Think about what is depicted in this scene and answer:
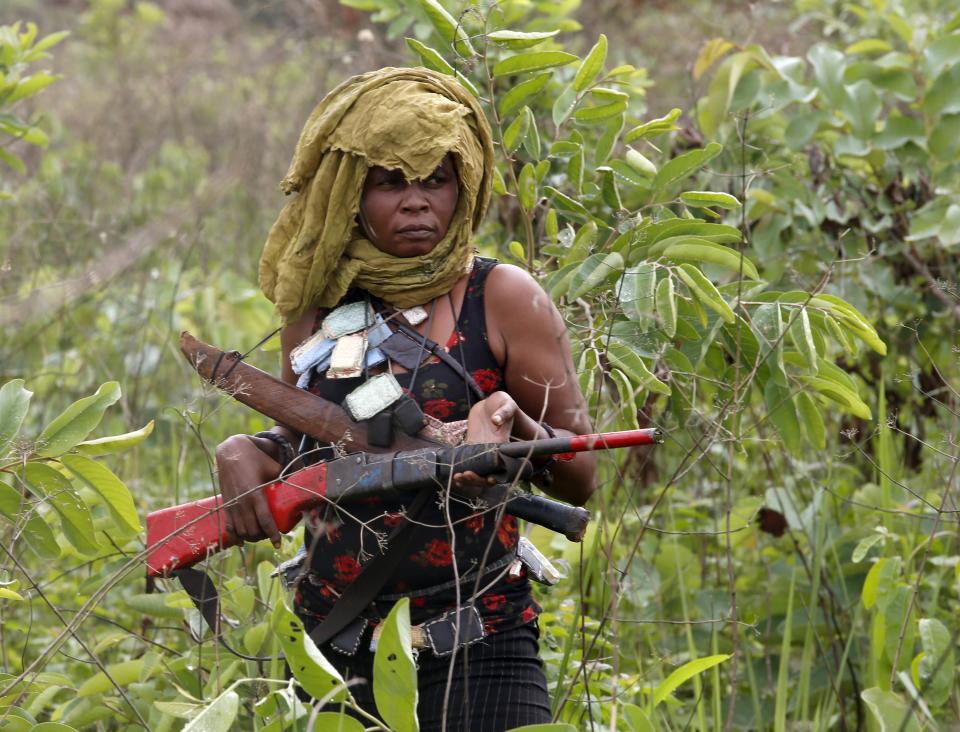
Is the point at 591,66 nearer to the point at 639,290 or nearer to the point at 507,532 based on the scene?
the point at 639,290

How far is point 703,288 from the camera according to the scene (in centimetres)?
245

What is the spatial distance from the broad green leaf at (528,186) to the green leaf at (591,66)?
0.66 feet

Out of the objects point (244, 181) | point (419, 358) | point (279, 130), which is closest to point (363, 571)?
point (419, 358)

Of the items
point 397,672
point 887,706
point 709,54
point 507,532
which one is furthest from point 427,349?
point 709,54

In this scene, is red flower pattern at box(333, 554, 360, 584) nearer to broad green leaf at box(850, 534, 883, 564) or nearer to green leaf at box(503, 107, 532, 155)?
green leaf at box(503, 107, 532, 155)

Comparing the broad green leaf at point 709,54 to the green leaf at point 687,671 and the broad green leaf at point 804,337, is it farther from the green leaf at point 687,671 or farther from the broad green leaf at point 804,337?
the green leaf at point 687,671

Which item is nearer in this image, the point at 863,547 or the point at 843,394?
the point at 843,394

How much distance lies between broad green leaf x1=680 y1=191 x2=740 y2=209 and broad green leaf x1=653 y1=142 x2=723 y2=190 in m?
0.04

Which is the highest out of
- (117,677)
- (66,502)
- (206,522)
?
(206,522)

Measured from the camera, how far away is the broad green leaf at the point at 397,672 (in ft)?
5.91

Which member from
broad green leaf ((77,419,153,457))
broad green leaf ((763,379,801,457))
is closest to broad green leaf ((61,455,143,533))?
broad green leaf ((77,419,153,457))

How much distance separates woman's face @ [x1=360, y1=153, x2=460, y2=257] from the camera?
87.2 inches

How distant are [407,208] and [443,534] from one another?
1.78 ft

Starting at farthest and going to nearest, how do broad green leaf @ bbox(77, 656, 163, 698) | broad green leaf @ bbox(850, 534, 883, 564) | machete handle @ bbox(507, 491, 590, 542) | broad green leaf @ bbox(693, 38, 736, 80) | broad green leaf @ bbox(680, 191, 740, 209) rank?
broad green leaf @ bbox(693, 38, 736, 80)
broad green leaf @ bbox(850, 534, 883, 564)
broad green leaf @ bbox(77, 656, 163, 698)
broad green leaf @ bbox(680, 191, 740, 209)
machete handle @ bbox(507, 491, 590, 542)
